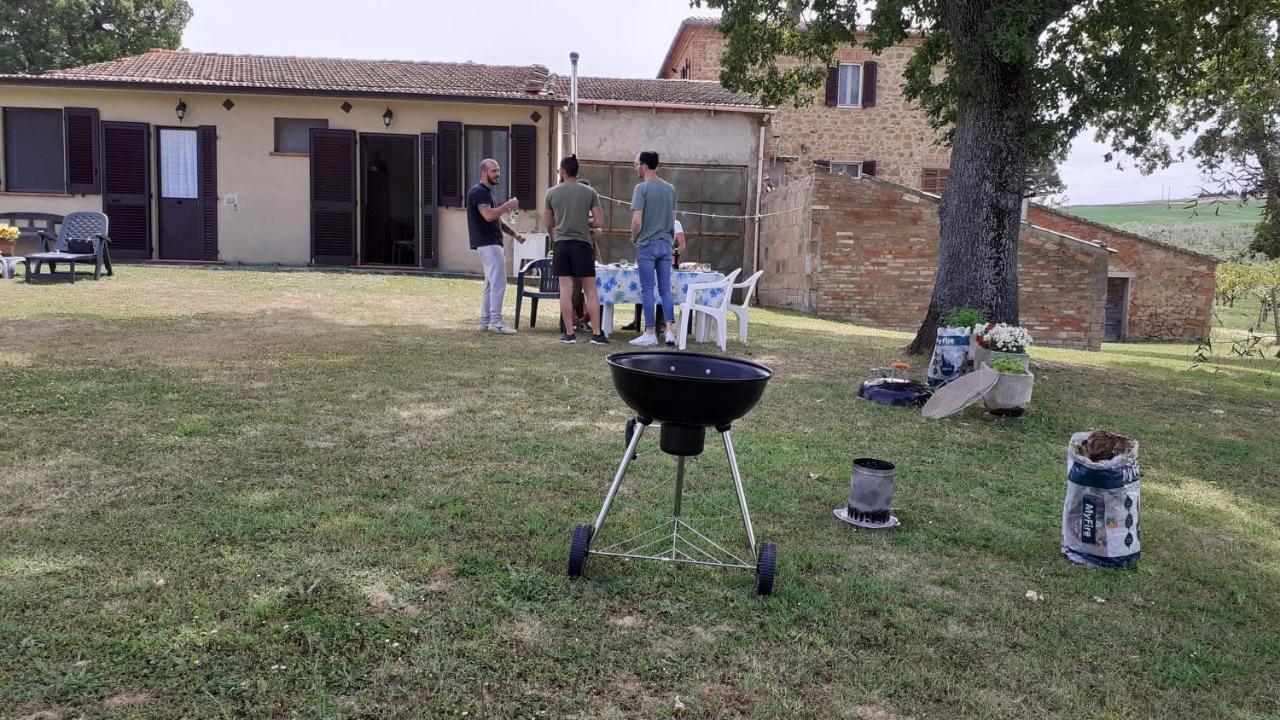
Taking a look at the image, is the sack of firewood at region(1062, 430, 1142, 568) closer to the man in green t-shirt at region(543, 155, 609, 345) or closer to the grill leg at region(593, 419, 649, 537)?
the grill leg at region(593, 419, 649, 537)

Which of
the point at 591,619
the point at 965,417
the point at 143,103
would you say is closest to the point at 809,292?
the point at 965,417

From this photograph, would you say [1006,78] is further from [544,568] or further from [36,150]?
[36,150]

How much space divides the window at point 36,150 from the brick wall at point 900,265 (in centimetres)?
1389

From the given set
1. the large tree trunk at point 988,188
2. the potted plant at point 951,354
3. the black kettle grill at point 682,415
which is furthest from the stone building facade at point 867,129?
the black kettle grill at point 682,415

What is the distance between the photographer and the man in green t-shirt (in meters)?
8.48

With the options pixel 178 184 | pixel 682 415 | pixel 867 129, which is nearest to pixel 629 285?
pixel 682 415

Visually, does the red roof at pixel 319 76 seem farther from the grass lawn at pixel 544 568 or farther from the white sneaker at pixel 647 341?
the grass lawn at pixel 544 568

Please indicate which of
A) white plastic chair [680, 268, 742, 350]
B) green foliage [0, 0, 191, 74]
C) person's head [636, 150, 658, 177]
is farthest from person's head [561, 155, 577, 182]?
green foliage [0, 0, 191, 74]

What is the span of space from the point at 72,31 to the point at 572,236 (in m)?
27.3

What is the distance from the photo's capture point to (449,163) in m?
17.4

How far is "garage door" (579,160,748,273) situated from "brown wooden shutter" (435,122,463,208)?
266cm

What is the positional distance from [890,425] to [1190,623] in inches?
119

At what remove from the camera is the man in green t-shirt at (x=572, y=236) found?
8484 millimetres

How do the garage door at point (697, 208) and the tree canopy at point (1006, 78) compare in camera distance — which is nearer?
the tree canopy at point (1006, 78)
